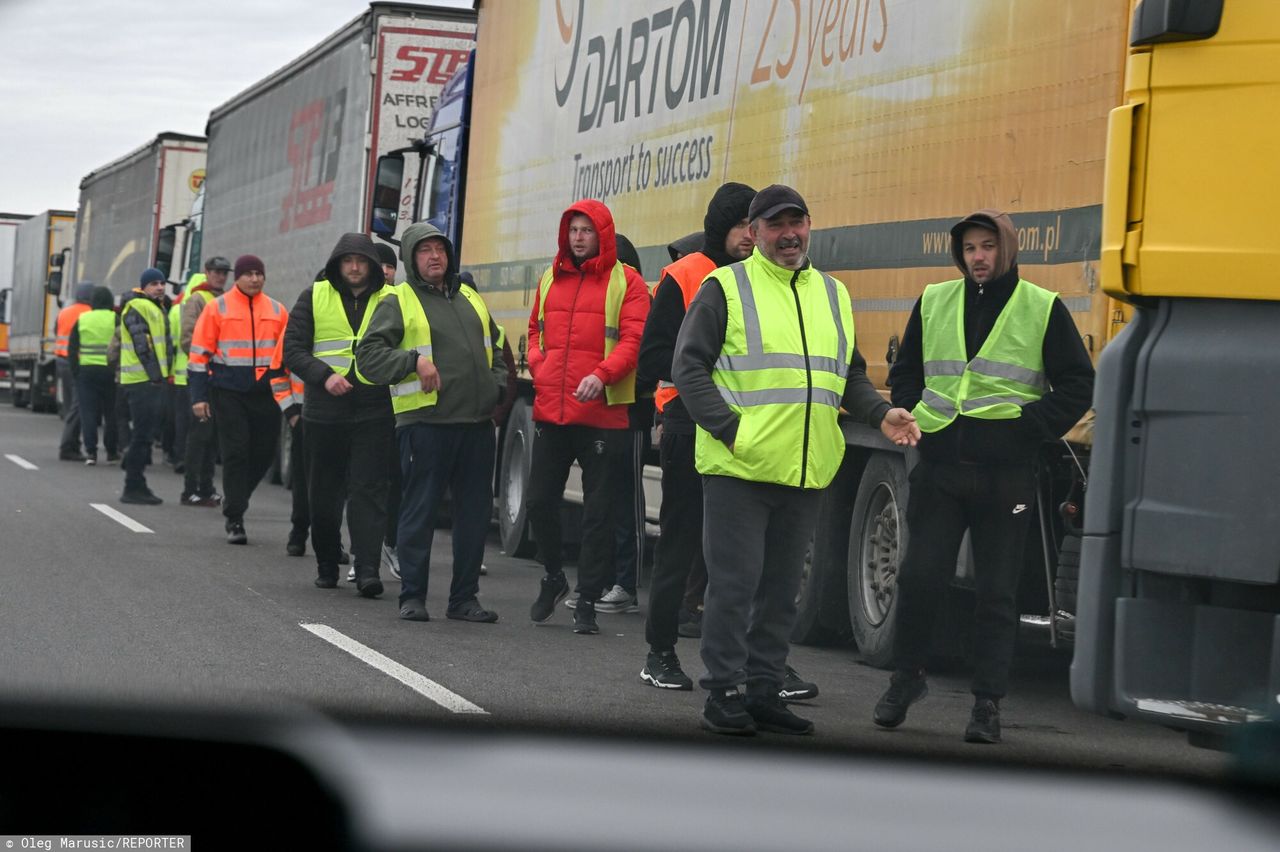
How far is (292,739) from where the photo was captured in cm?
293

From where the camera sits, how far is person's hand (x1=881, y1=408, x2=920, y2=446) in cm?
682

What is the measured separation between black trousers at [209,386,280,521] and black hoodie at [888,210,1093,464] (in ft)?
23.4

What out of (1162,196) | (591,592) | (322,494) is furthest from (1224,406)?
(322,494)

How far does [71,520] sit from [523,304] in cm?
376

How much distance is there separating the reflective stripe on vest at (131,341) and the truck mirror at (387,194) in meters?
2.49

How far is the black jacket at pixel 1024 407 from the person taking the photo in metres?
6.70

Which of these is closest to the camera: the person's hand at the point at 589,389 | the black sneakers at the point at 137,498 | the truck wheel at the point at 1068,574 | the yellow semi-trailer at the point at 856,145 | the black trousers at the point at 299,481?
the truck wheel at the point at 1068,574

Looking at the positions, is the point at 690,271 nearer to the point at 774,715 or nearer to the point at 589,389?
the point at 589,389

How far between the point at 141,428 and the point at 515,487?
15.3 feet

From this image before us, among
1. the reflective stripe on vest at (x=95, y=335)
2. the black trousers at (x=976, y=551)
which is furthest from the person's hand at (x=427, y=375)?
the reflective stripe on vest at (x=95, y=335)

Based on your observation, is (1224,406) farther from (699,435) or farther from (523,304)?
(523,304)

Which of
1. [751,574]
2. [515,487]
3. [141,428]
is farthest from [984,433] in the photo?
[141,428]

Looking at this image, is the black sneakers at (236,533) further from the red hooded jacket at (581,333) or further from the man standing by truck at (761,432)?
the man standing by truck at (761,432)

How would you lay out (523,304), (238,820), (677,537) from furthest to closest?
(523,304), (677,537), (238,820)
